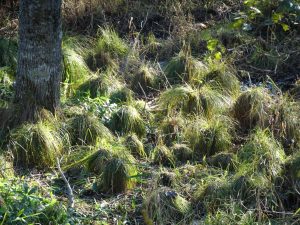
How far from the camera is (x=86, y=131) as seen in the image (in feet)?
20.7

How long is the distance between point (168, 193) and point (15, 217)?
126 cm

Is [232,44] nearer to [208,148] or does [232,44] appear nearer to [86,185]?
[208,148]

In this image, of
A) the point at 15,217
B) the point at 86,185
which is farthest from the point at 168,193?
the point at 15,217

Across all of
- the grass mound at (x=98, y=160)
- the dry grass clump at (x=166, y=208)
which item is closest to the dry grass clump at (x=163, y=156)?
the grass mound at (x=98, y=160)

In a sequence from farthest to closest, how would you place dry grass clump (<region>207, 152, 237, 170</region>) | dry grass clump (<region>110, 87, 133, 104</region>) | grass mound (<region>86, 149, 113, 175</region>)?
1. dry grass clump (<region>110, 87, 133, 104</region>)
2. dry grass clump (<region>207, 152, 237, 170</region>)
3. grass mound (<region>86, 149, 113, 175</region>)

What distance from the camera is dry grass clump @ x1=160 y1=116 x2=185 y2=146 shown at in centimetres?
641

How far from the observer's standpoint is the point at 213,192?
524cm

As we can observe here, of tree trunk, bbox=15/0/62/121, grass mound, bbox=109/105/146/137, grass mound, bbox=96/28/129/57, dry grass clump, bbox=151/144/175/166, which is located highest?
tree trunk, bbox=15/0/62/121

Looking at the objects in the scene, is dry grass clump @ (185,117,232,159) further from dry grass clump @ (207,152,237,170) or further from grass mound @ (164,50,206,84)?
grass mound @ (164,50,206,84)

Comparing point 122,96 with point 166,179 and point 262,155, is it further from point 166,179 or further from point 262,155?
point 262,155

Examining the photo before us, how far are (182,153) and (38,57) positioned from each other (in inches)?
67.1

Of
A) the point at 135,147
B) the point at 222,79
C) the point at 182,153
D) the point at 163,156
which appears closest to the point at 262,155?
the point at 182,153

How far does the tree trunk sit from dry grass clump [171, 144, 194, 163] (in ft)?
4.41

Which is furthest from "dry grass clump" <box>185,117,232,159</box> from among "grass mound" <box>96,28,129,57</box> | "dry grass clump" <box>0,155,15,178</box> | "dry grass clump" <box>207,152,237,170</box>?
"grass mound" <box>96,28,129,57</box>
